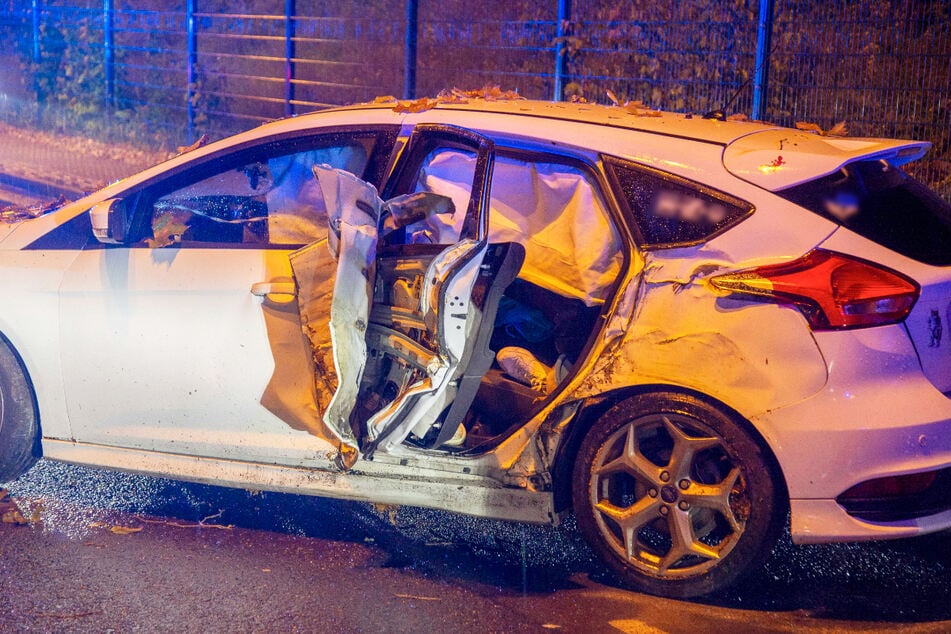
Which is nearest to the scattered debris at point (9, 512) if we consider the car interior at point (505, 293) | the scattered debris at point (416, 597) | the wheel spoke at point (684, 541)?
the car interior at point (505, 293)

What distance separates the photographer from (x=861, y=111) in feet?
25.7

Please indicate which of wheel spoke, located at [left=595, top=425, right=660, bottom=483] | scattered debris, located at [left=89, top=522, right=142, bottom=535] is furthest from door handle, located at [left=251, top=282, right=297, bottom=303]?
wheel spoke, located at [left=595, top=425, right=660, bottom=483]

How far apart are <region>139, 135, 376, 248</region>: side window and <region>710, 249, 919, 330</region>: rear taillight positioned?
5.79 ft

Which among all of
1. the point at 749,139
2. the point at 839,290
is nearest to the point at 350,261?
the point at 749,139

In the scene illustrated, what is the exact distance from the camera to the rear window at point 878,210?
11.2ft

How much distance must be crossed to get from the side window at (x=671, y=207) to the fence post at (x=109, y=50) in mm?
14352

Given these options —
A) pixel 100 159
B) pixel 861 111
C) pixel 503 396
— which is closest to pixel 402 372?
pixel 503 396

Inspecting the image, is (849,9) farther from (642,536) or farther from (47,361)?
(47,361)

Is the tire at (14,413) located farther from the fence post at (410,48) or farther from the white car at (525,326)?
the fence post at (410,48)

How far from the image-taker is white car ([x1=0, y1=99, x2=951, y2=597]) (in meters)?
3.37

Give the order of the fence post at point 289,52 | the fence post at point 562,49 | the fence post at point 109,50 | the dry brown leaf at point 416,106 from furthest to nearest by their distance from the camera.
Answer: the fence post at point 109,50
the fence post at point 289,52
the fence post at point 562,49
the dry brown leaf at point 416,106

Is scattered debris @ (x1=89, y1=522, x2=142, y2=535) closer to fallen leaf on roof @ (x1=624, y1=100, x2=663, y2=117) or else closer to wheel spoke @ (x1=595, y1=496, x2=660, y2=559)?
wheel spoke @ (x1=595, y1=496, x2=660, y2=559)

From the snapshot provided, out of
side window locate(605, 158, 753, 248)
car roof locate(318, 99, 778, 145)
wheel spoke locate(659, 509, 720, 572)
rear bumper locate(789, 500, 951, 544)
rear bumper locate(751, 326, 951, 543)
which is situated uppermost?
→ car roof locate(318, 99, 778, 145)

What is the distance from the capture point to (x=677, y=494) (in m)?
3.62
